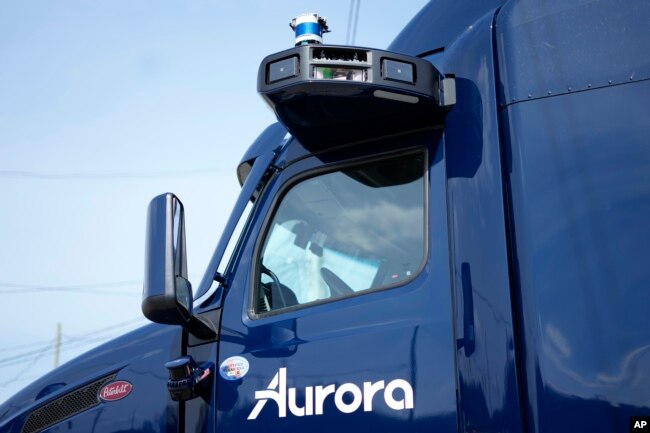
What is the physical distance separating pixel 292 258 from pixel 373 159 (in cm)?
48

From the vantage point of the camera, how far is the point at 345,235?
3.21 meters

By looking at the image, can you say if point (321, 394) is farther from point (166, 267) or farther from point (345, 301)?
point (166, 267)

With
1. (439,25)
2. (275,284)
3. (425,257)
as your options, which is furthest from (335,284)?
(439,25)

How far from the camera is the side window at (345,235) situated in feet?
9.94

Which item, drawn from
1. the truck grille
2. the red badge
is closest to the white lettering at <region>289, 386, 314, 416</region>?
the red badge

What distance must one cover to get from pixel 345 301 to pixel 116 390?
0.97 m

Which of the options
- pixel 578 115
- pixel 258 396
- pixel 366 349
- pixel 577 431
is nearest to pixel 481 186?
pixel 578 115

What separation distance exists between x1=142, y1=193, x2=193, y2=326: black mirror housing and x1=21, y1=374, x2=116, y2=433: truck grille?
0.51 meters

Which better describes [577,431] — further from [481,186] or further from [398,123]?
[398,123]

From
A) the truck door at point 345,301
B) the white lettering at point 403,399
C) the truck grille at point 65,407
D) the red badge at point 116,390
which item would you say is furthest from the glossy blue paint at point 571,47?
the truck grille at point 65,407

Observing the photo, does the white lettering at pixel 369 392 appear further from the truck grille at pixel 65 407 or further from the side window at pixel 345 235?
the truck grille at pixel 65 407

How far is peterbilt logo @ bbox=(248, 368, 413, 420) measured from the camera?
2.70m

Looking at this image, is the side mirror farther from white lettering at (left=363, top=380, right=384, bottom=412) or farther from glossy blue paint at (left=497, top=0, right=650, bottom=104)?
glossy blue paint at (left=497, top=0, right=650, bottom=104)

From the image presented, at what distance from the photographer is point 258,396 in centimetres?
296
